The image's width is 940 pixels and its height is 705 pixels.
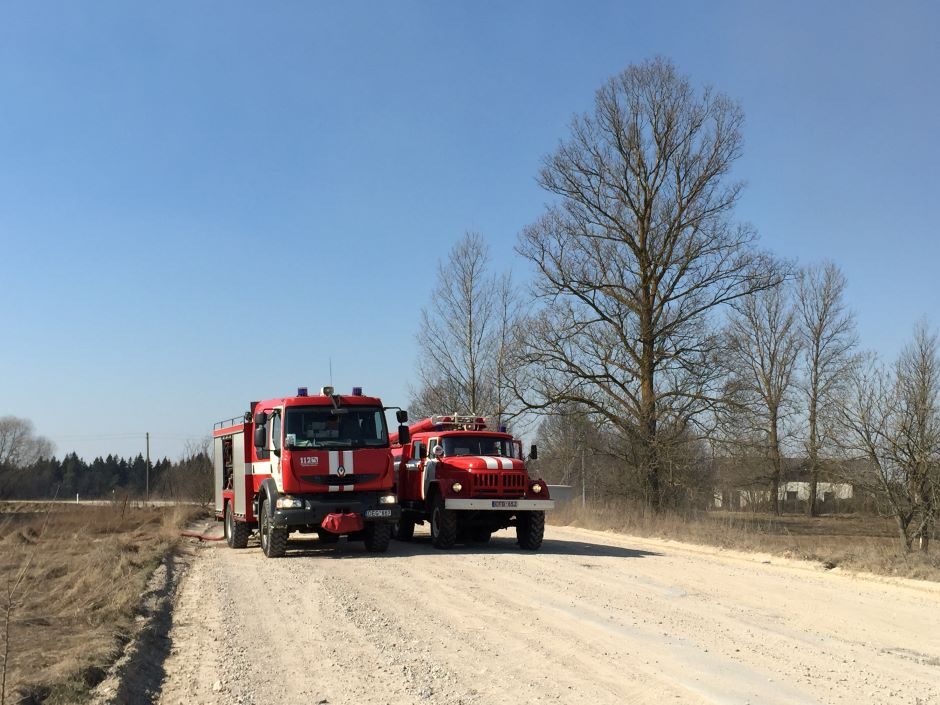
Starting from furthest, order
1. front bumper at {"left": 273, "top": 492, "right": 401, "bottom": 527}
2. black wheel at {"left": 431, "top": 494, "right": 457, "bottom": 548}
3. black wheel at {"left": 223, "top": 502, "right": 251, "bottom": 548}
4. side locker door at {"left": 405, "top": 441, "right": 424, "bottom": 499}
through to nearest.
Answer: black wheel at {"left": 223, "top": 502, "right": 251, "bottom": 548} → side locker door at {"left": 405, "top": 441, "right": 424, "bottom": 499} → black wheel at {"left": 431, "top": 494, "right": 457, "bottom": 548} → front bumper at {"left": 273, "top": 492, "right": 401, "bottom": 527}

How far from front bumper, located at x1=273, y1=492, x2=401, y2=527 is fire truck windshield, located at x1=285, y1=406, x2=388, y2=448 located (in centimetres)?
100

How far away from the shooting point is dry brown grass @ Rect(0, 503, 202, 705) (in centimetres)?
732

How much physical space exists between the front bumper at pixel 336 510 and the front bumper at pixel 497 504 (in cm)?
115

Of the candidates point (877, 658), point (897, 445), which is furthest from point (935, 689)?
point (897, 445)

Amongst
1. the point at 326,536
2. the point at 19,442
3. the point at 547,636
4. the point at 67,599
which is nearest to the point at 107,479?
the point at 19,442

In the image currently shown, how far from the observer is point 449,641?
346 inches

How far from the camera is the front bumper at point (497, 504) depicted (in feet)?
58.1

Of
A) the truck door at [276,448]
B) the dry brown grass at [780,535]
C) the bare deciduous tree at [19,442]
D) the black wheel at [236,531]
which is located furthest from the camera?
the bare deciduous tree at [19,442]

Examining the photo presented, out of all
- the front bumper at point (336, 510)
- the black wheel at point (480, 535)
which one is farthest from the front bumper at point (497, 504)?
the black wheel at point (480, 535)

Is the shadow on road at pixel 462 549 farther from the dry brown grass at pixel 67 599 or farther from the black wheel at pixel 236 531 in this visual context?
the dry brown grass at pixel 67 599

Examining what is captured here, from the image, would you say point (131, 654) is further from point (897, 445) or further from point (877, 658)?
point (897, 445)

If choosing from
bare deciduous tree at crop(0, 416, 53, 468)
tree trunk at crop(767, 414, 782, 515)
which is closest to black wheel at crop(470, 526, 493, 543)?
tree trunk at crop(767, 414, 782, 515)

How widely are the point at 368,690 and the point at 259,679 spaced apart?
1.06 metres

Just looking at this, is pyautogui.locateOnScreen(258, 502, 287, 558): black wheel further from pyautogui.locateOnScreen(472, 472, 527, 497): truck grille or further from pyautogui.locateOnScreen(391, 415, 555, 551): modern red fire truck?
pyautogui.locateOnScreen(472, 472, 527, 497): truck grille
